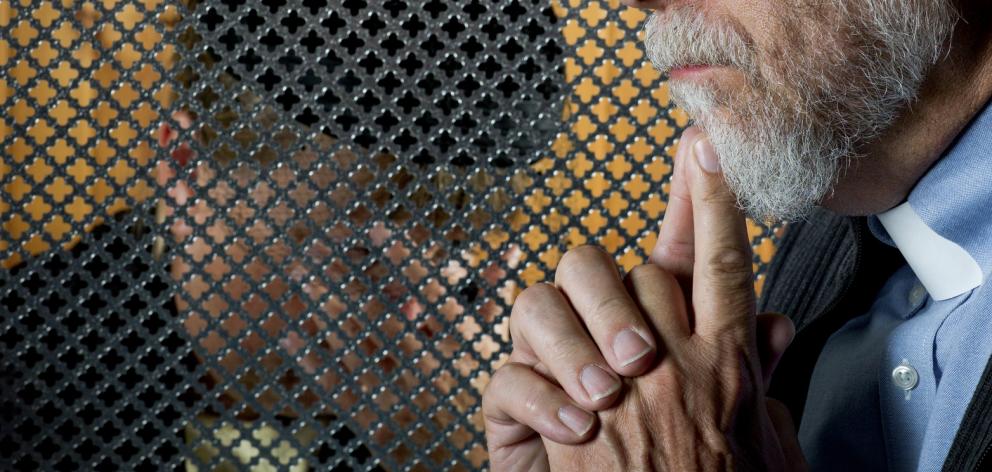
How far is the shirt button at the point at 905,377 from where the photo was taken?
0.94m

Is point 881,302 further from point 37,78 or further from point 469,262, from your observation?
point 37,78

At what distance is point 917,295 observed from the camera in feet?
3.31

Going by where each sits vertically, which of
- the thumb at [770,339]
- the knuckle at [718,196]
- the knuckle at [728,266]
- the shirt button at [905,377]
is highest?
the knuckle at [718,196]

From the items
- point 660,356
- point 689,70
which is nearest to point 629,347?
point 660,356

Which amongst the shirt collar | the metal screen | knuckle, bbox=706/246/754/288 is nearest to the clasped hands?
knuckle, bbox=706/246/754/288

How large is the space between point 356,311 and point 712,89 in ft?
1.39

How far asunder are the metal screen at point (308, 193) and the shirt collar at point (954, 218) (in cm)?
26

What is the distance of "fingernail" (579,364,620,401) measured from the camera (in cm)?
81

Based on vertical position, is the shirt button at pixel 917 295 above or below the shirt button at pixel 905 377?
above

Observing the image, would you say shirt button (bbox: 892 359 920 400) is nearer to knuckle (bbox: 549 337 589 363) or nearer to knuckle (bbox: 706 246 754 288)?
knuckle (bbox: 706 246 754 288)

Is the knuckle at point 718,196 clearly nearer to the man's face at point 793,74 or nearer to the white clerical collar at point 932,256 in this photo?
the man's face at point 793,74

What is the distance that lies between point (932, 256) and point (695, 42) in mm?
332

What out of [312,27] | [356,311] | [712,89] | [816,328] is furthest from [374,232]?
[816,328]

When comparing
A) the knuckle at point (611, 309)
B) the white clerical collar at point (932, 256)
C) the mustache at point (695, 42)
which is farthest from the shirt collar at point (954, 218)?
the knuckle at point (611, 309)
